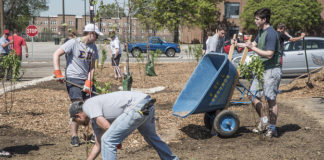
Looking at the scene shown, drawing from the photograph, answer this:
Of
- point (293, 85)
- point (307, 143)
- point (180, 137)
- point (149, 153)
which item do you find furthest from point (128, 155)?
point (293, 85)

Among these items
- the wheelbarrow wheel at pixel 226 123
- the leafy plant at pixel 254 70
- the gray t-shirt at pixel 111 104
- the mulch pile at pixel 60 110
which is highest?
the leafy plant at pixel 254 70

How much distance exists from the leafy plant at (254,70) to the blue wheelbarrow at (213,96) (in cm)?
12

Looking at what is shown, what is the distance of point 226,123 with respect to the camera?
563cm

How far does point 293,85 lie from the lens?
1059 cm

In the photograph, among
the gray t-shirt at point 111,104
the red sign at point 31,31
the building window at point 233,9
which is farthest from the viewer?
the building window at point 233,9

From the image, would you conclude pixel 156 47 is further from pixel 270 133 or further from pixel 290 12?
pixel 290 12

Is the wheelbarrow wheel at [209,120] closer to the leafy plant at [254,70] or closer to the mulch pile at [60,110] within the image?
the mulch pile at [60,110]

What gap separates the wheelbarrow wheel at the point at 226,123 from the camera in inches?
219

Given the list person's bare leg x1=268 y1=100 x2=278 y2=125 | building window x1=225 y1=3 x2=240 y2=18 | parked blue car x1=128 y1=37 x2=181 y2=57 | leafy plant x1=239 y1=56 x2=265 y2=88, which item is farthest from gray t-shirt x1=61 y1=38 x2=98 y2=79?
building window x1=225 y1=3 x2=240 y2=18

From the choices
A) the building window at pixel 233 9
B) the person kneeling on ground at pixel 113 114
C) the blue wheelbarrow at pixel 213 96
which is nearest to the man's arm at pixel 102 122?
the person kneeling on ground at pixel 113 114

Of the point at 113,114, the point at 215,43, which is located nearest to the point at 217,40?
the point at 215,43

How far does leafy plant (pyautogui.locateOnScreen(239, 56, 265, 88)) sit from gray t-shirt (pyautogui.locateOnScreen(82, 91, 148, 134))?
7.78ft

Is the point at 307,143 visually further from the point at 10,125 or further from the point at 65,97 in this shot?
the point at 65,97

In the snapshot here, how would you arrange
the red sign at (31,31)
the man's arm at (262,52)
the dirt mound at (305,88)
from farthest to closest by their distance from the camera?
the red sign at (31,31) < the dirt mound at (305,88) < the man's arm at (262,52)
